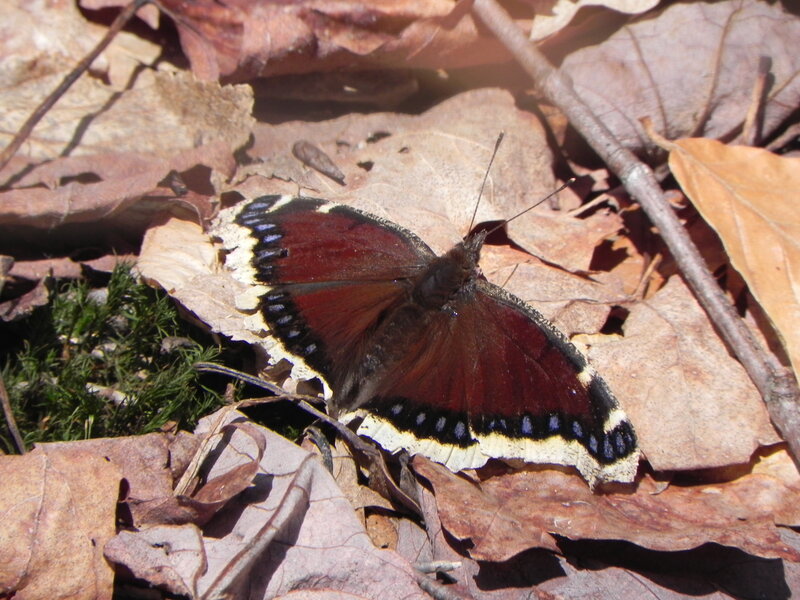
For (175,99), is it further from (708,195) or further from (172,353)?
(708,195)

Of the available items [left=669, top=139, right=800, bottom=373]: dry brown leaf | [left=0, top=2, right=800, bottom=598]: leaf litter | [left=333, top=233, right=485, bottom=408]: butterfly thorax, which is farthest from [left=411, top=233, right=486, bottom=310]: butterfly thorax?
[left=669, top=139, right=800, bottom=373]: dry brown leaf

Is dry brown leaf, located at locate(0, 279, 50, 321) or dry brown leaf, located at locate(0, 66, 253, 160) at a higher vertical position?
dry brown leaf, located at locate(0, 66, 253, 160)

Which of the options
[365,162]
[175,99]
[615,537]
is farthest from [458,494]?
[175,99]

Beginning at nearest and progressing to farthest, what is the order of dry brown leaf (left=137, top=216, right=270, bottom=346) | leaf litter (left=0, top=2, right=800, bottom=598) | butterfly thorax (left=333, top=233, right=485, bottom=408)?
leaf litter (left=0, top=2, right=800, bottom=598), butterfly thorax (left=333, top=233, right=485, bottom=408), dry brown leaf (left=137, top=216, right=270, bottom=346)

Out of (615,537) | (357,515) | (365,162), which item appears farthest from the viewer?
(365,162)

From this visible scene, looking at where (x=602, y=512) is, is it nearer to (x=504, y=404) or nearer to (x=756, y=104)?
(x=504, y=404)

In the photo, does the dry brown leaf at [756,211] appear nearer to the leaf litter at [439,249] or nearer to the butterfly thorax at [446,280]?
the leaf litter at [439,249]

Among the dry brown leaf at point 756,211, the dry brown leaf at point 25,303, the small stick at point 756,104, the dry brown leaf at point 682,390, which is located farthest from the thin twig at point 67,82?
the small stick at point 756,104

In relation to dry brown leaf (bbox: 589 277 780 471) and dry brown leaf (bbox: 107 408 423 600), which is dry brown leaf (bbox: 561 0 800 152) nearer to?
dry brown leaf (bbox: 589 277 780 471)
